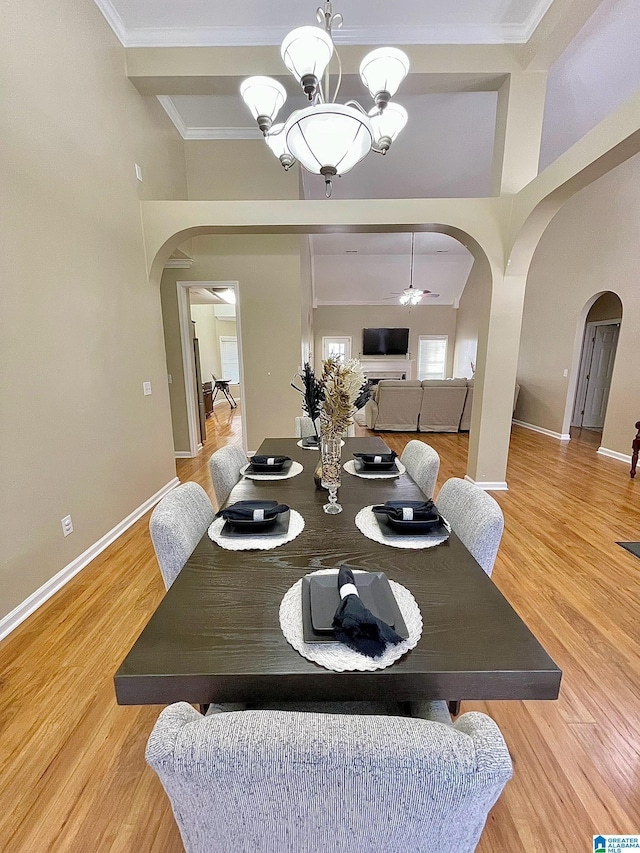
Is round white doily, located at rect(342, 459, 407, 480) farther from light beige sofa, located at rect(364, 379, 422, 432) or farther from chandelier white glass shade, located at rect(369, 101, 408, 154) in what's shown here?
light beige sofa, located at rect(364, 379, 422, 432)

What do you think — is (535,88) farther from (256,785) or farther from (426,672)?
(256,785)

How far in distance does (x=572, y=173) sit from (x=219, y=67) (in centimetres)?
271

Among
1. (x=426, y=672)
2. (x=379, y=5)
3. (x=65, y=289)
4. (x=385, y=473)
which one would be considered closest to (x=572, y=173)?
(x=379, y=5)

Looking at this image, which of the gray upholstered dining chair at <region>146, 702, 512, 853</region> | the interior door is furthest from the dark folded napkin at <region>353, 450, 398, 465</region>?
the interior door

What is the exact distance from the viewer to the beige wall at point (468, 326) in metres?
8.39

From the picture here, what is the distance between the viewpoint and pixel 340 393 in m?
1.35

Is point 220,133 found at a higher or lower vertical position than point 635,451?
higher

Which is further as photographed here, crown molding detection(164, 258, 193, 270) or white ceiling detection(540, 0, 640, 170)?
crown molding detection(164, 258, 193, 270)

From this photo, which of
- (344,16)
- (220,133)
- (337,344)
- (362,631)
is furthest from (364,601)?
(337,344)

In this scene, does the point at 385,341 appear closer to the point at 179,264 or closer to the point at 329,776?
the point at 179,264

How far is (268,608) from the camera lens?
0.92 metres

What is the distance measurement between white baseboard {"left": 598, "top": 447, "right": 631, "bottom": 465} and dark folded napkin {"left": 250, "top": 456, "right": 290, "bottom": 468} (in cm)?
464

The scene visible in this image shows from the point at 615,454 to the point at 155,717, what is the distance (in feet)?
18.2

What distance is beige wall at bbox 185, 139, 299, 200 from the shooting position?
13.4 ft
